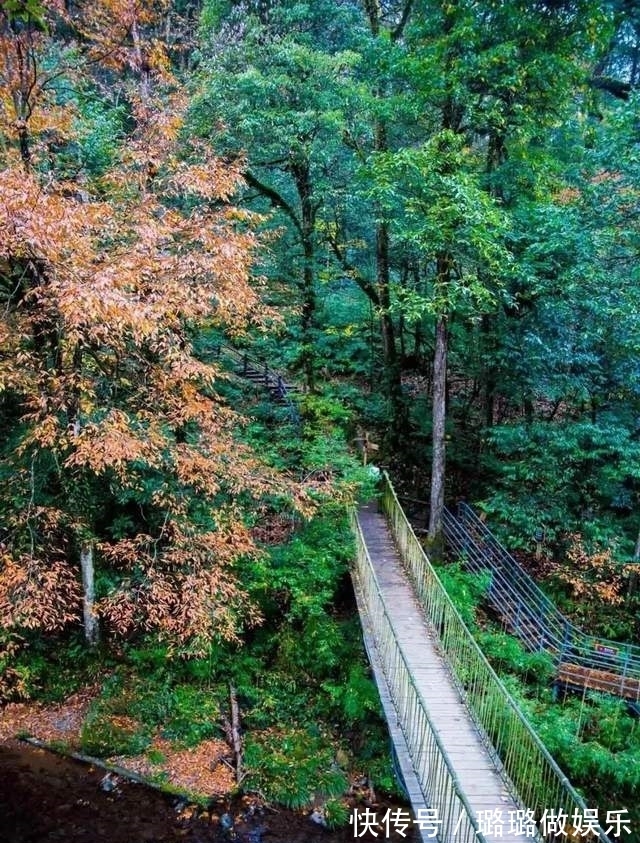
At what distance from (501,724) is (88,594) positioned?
6384mm

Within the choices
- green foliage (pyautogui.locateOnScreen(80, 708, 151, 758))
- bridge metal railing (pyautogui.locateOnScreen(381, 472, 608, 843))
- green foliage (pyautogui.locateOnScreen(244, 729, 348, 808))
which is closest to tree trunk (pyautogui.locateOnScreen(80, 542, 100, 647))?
green foliage (pyautogui.locateOnScreen(80, 708, 151, 758))

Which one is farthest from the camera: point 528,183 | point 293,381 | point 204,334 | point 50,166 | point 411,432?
point 293,381

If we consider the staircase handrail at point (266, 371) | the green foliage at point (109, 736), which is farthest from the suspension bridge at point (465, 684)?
the green foliage at point (109, 736)

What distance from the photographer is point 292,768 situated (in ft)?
27.7

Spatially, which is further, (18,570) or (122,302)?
(18,570)

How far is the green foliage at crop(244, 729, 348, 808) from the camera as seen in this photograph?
8.12 metres

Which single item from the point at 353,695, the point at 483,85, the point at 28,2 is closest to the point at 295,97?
the point at 483,85

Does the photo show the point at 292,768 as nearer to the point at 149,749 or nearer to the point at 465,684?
the point at 149,749

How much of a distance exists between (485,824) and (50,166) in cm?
1051

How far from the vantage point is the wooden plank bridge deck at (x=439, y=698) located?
5957 millimetres

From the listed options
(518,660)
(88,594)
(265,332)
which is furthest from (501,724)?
(265,332)

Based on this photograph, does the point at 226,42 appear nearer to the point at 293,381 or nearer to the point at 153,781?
the point at 293,381

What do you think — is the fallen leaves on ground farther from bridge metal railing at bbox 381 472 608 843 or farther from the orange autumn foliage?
bridge metal railing at bbox 381 472 608 843

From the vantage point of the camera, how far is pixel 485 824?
5.59 meters
